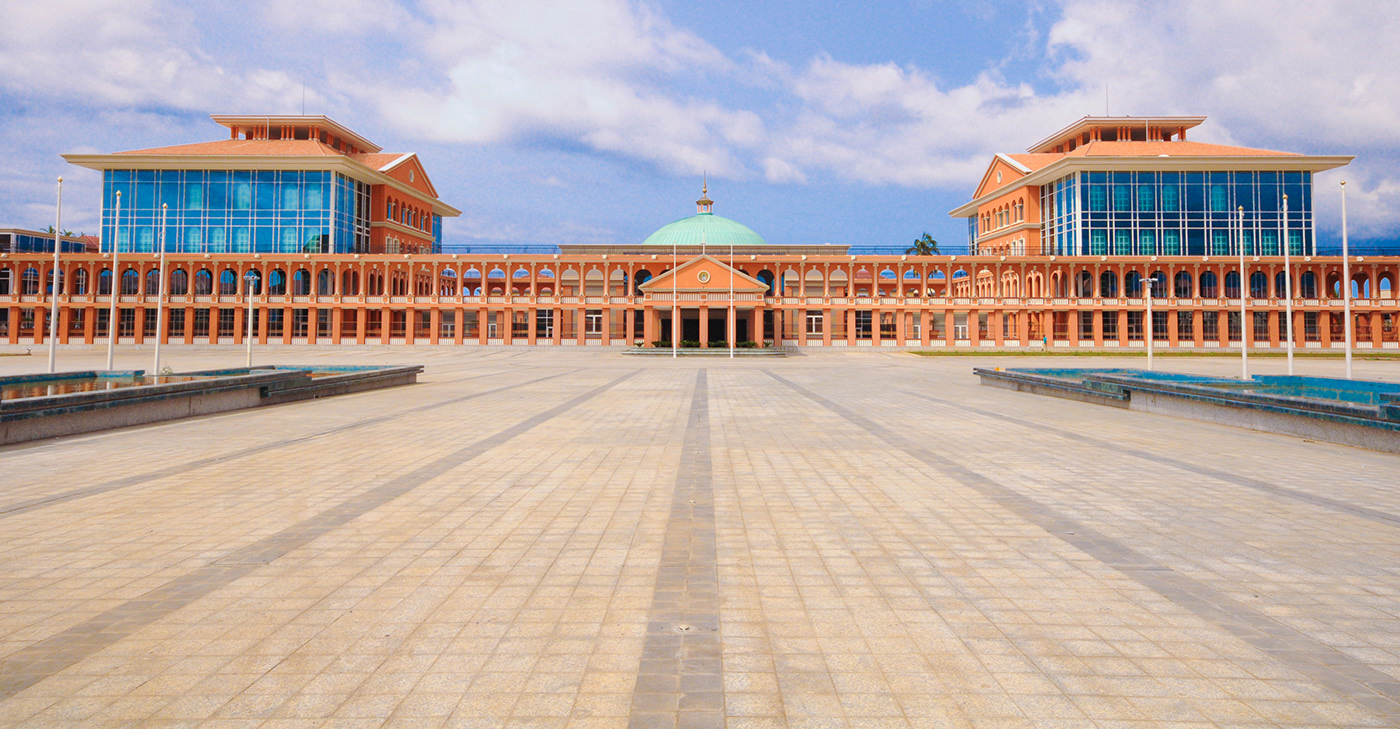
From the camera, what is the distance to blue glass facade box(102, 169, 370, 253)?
62.0 m

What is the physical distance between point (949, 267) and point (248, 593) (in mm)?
60215

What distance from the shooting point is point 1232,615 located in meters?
4.37

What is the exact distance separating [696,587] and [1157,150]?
7540 centimetres

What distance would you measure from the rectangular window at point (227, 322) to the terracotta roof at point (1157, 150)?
71.4 metres

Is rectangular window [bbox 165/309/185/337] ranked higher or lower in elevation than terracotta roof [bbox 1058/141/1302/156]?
lower

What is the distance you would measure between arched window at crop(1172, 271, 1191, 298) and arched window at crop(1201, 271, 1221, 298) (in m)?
1.11

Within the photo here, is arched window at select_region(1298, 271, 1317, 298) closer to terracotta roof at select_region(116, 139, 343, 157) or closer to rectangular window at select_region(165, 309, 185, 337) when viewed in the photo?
terracotta roof at select_region(116, 139, 343, 157)

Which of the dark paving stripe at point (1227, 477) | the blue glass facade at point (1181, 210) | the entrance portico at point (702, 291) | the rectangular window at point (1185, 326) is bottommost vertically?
the dark paving stripe at point (1227, 477)

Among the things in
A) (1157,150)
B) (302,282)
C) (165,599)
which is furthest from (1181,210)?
(302,282)

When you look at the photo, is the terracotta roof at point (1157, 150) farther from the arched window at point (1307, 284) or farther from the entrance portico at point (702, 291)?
the entrance portico at point (702, 291)

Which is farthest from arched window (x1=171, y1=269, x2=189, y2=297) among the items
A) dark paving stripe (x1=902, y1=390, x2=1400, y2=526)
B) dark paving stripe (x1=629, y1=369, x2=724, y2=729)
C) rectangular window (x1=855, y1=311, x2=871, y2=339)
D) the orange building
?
dark paving stripe (x1=629, y1=369, x2=724, y2=729)

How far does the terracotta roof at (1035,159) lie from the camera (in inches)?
2758

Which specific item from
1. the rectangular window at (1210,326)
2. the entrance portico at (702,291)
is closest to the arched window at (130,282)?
the entrance portico at (702,291)

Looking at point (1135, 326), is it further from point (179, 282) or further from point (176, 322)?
point (179, 282)
